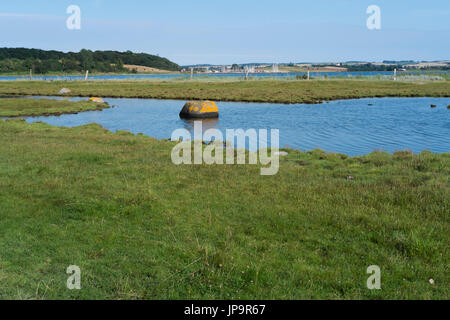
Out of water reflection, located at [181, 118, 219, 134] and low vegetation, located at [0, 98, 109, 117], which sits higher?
low vegetation, located at [0, 98, 109, 117]

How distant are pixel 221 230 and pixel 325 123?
25.9 meters

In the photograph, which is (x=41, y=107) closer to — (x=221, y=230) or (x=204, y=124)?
(x=204, y=124)

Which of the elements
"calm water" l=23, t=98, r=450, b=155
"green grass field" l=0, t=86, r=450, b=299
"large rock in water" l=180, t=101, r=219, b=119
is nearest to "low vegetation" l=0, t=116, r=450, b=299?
"green grass field" l=0, t=86, r=450, b=299

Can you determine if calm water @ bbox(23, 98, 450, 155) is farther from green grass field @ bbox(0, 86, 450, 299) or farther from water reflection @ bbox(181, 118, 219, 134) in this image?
green grass field @ bbox(0, 86, 450, 299)

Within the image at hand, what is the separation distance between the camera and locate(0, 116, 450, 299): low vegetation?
6777mm

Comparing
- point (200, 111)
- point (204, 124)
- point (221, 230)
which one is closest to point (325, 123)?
point (204, 124)

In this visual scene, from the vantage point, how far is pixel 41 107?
155 ft

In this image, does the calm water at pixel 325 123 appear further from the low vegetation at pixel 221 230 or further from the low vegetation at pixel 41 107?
the low vegetation at pixel 221 230

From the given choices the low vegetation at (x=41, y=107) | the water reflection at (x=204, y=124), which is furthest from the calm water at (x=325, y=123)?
the low vegetation at (x=41, y=107)

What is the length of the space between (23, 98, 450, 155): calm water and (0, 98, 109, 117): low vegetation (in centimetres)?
298

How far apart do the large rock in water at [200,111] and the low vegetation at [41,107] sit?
603 inches

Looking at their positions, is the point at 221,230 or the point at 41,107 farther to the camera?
the point at 41,107

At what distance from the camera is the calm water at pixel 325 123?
24253mm

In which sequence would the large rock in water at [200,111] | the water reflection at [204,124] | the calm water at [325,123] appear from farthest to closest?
the large rock in water at [200,111]
the water reflection at [204,124]
the calm water at [325,123]
